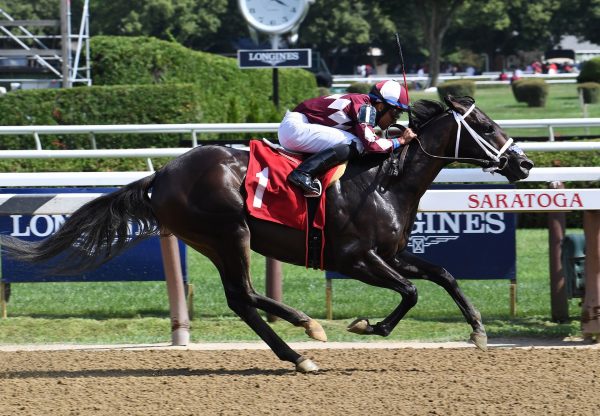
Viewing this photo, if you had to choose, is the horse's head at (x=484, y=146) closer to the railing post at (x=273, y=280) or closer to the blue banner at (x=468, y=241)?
the blue banner at (x=468, y=241)

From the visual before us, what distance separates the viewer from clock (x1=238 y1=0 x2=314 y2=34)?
17.6 meters

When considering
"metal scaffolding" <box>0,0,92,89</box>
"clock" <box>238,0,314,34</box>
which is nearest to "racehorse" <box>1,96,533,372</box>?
"clock" <box>238,0,314,34</box>

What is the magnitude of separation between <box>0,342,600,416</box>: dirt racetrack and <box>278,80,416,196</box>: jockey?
107cm

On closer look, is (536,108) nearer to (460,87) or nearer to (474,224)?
(460,87)

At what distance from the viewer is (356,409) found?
475cm

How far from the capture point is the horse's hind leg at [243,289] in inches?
224

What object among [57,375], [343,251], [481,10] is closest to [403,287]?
[343,251]

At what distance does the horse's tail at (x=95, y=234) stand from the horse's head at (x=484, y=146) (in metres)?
1.77

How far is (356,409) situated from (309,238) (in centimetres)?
124

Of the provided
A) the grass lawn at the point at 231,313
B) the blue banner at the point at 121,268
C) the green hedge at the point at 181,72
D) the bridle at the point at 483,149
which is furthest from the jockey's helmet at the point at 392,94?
the green hedge at the point at 181,72

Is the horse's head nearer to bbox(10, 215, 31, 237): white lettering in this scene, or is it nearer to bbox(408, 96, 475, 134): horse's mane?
bbox(408, 96, 475, 134): horse's mane

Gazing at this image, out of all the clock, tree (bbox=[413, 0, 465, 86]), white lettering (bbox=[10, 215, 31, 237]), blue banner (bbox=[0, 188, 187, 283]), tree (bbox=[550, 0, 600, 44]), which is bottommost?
blue banner (bbox=[0, 188, 187, 283])

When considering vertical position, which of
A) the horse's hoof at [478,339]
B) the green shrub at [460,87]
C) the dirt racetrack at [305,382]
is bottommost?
the dirt racetrack at [305,382]

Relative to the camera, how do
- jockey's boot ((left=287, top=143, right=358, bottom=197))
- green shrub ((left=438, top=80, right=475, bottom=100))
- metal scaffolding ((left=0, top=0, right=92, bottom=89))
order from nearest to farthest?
jockey's boot ((left=287, top=143, right=358, bottom=197)) < metal scaffolding ((left=0, top=0, right=92, bottom=89)) < green shrub ((left=438, top=80, right=475, bottom=100))
